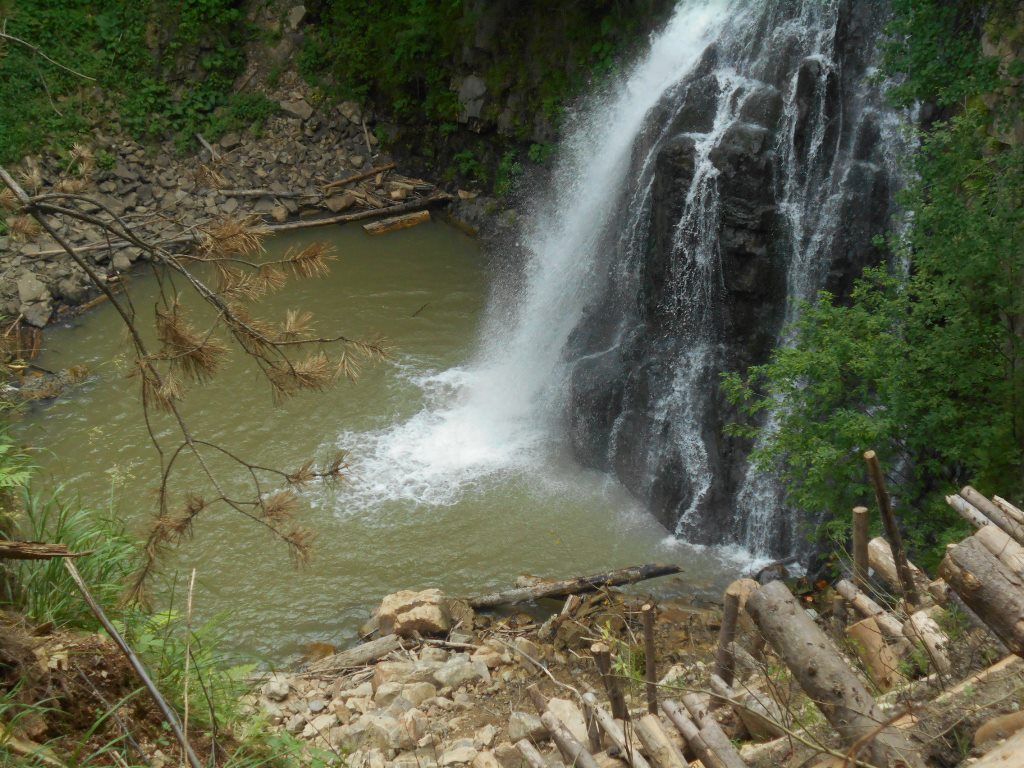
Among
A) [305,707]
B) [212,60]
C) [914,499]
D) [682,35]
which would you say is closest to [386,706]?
[305,707]

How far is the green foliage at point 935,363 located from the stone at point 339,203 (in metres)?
9.89

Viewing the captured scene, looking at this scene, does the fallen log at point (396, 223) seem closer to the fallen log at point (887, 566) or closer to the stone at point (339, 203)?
the stone at point (339, 203)

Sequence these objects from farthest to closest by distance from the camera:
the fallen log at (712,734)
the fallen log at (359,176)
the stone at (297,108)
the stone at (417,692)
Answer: the stone at (297,108) < the fallen log at (359,176) < the stone at (417,692) < the fallen log at (712,734)

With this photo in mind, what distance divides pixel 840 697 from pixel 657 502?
6.30 m

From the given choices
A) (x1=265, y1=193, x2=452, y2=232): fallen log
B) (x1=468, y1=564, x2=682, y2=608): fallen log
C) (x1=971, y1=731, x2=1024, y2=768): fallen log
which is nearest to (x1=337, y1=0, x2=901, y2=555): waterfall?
(x1=468, y1=564, x2=682, y2=608): fallen log

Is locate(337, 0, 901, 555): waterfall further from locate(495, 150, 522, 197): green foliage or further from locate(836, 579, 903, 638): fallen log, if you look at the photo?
locate(836, 579, 903, 638): fallen log

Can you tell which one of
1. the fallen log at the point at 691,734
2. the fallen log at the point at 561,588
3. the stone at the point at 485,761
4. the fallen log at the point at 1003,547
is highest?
the fallen log at the point at 1003,547

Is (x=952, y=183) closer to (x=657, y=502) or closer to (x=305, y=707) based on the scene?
(x=657, y=502)

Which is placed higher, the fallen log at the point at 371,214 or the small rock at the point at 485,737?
the fallen log at the point at 371,214

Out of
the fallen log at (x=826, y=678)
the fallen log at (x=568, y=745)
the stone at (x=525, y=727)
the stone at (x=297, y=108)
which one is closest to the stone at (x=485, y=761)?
the stone at (x=525, y=727)

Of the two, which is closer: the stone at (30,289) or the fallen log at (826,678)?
the fallen log at (826,678)

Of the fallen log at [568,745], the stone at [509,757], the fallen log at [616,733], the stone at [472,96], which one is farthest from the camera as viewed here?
the stone at [472,96]

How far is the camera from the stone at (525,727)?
17.4 feet

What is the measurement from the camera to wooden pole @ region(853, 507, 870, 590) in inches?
189
